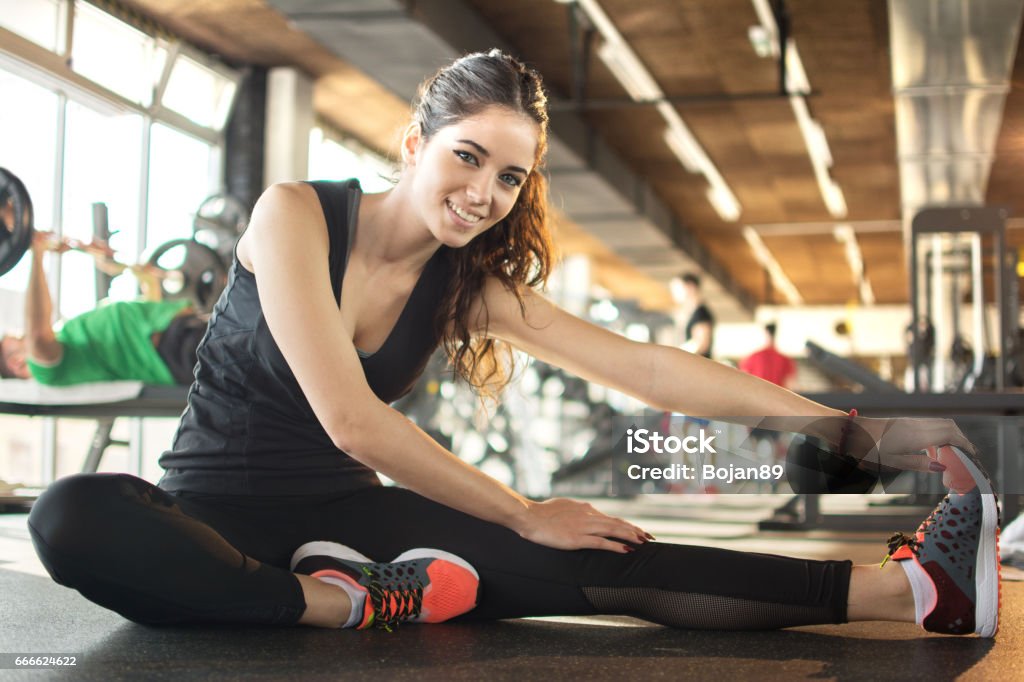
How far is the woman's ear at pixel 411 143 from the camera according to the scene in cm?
153

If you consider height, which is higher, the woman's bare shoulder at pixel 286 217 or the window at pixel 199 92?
the window at pixel 199 92

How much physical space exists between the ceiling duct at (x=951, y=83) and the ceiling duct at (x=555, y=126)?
6.93 feet

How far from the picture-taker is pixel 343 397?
1.32 meters

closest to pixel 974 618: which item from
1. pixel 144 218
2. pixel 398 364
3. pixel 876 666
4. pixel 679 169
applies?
pixel 876 666

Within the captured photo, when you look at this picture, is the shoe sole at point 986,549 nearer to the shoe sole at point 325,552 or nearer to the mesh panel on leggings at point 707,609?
the mesh panel on leggings at point 707,609

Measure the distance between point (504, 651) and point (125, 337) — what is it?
2554mm

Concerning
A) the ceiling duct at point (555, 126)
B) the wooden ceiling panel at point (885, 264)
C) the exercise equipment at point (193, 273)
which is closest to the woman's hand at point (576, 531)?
the ceiling duct at point (555, 126)

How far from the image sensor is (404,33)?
5570 mm

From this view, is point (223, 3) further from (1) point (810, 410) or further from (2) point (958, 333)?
(1) point (810, 410)

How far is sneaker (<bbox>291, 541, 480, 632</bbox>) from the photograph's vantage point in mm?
1405

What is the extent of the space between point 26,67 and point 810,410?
5.02 metres

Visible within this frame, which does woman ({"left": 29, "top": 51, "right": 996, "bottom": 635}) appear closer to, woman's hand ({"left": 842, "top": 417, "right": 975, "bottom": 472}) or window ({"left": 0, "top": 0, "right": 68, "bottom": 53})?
woman's hand ({"left": 842, "top": 417, "right": 975, "bottom": 472})

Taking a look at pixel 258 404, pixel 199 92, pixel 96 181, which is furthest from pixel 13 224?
pixel 199 92

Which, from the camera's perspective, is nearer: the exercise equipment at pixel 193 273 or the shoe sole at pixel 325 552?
the shoe sole at pixel 325 552
